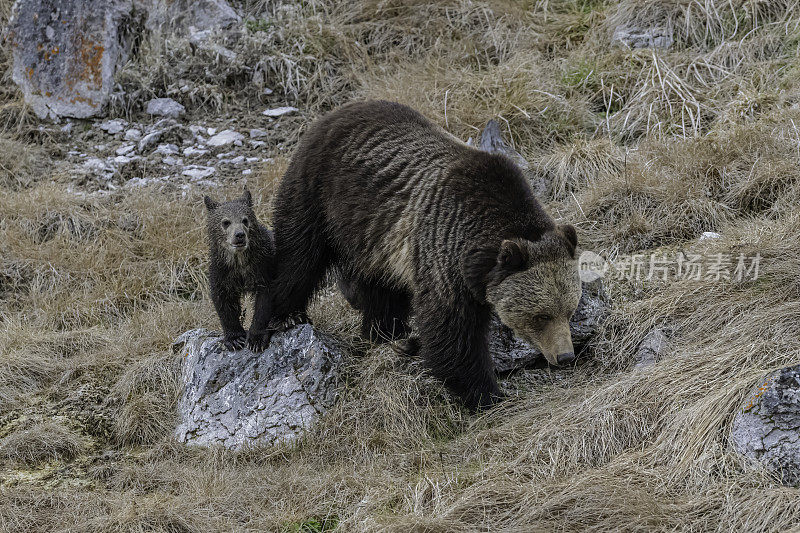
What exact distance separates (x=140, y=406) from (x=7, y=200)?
138 inches

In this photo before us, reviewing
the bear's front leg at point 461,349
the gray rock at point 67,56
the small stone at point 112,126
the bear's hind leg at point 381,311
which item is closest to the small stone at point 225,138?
the small stone at point 112,126

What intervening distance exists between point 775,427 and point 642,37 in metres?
5.80

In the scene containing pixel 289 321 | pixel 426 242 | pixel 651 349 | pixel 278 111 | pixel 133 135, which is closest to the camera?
pixel 426 242

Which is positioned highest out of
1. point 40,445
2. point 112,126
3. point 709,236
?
point 112,126

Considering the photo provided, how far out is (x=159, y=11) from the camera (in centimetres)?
1008

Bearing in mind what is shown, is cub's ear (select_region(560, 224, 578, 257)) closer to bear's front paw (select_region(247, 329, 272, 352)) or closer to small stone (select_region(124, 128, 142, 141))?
bear's front paw (select_region(247, 329, 272, 352))

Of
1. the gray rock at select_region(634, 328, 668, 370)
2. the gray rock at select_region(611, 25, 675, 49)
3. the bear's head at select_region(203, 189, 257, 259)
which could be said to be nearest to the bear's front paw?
the bear's head at select_region(203, 189, 257, 259)

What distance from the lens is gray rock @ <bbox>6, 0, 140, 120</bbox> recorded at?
31.2 feet

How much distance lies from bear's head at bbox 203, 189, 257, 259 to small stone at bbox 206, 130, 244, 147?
3.53m

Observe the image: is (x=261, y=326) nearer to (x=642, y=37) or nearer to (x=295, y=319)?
(x=295, y=319)

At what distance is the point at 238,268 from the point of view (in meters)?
5.59

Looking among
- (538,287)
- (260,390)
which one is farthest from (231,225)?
(538,287)

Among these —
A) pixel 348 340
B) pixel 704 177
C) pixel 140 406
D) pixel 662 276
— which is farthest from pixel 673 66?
pixel 140 406

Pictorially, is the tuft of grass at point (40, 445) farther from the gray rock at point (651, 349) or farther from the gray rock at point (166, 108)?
the gray rock at point (166, 108)
